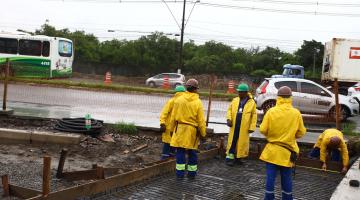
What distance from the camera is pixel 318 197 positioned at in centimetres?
683

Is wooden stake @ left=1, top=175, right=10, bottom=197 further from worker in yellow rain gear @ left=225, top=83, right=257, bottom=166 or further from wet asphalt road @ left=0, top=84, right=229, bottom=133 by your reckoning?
wet asphalt road @ left=0, top=84, right=229, bottom=133

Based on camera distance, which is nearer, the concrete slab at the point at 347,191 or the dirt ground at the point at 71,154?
the concrete slab at the point at 347,191

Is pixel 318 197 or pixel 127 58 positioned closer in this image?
pixel 318 197

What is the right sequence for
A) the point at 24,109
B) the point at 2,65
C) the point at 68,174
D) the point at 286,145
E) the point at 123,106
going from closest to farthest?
the point at 286,145, the point at 68,174, the point at 24,109, the point at 123,106, the point at 2,65

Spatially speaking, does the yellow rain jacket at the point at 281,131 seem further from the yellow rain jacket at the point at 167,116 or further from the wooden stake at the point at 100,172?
the yellow rain jacket at the point at 167,116

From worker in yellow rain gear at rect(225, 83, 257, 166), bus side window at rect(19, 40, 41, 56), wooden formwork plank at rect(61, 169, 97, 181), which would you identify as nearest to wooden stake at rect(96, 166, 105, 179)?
wooden formwork plank at rect(61, 169, 97, 181)

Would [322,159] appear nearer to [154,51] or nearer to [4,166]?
[4,166]

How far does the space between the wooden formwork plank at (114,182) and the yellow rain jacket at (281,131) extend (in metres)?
1.93

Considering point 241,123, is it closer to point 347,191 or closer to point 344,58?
A: point 347,191

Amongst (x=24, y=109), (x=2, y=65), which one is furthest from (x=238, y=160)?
(x=2, y=65)

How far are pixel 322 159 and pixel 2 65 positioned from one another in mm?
23303

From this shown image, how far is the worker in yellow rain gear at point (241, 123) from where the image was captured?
8.36 metres

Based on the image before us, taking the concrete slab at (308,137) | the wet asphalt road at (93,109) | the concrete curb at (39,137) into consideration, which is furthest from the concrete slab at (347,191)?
the concrete curb at (39,137)

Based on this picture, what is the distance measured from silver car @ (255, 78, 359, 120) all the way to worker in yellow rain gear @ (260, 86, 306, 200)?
967cm
